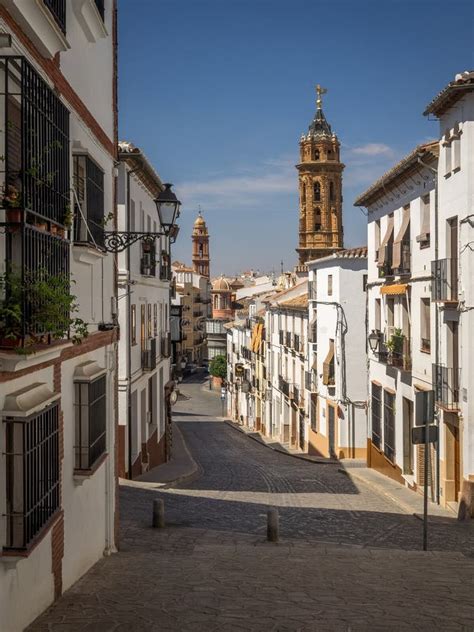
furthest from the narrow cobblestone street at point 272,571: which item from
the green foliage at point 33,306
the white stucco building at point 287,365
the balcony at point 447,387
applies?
the white stucco building at point 287,365

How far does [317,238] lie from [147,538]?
65314 millimetres

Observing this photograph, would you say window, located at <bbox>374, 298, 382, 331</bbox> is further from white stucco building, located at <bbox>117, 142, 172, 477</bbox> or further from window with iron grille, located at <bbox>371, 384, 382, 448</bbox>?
white stucco building, located at <bbox>117, 142, 172, 477</bbox>

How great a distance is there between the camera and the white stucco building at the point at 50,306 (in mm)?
6293

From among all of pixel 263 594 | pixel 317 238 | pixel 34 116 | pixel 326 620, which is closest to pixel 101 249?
pixel 34 116

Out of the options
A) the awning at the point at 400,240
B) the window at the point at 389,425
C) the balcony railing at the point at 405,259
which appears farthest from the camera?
the window at the point at 389,425

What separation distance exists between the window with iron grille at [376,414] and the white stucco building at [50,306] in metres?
15.6

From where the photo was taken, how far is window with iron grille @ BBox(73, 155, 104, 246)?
392 inches

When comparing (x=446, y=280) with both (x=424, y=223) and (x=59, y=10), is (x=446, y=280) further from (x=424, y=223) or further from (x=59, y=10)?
(x=59, y=10)

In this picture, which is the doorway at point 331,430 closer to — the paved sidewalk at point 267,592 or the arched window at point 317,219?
the paved sidewalk at point 267,592

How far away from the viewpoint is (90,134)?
10.6 m

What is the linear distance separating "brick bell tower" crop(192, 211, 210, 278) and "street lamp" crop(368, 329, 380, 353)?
102 m

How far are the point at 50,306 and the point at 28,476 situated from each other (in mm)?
1505

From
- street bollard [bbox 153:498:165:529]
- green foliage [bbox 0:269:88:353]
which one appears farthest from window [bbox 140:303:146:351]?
green foliage [bbox 0:269:88:353]

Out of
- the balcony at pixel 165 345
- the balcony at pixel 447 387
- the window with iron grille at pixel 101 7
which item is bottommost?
the balcony at pixel 447 387
